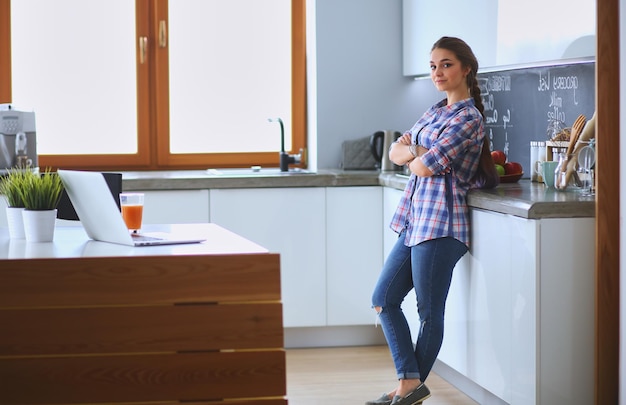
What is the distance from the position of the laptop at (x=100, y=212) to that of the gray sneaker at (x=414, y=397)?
1.07m

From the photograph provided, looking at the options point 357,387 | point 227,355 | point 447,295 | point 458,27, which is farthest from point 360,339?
point 227,355

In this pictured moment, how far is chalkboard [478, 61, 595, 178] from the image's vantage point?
3.83 metres

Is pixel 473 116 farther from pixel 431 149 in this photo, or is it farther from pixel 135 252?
pixel 135 252

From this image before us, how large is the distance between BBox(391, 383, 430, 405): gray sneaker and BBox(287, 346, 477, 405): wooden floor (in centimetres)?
31

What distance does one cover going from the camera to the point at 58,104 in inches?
206

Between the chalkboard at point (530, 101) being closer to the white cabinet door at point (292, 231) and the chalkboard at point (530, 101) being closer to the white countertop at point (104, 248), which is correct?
the white cabinet door at point (292, 231)

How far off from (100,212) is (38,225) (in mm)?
249

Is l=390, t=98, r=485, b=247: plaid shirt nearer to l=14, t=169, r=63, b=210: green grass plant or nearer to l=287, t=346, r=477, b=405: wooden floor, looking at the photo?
l=287, t=346, r=477, b=405: wooden floor

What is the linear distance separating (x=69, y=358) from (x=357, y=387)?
1.80 metres

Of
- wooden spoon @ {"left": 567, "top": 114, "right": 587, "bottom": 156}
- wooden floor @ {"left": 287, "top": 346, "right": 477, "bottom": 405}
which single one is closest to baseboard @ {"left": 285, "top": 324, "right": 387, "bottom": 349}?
wooden floor @ {"left": 287, "top": 346, "right": 477, "bottom": 405}

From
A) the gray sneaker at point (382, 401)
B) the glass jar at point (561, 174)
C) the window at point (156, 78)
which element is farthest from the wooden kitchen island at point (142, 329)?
the window at point (156, 78)

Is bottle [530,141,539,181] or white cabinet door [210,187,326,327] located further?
white cabinet door [210,187,326,327]

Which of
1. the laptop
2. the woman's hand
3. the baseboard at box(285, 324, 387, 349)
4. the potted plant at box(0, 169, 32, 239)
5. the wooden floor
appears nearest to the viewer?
the laptop

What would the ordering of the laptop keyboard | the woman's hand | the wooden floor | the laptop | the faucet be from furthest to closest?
the faucet → the wooden floor → the woman's hand → the laptop keyboard → the laptop
